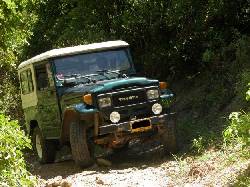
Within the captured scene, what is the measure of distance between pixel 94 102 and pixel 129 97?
23.8 inches

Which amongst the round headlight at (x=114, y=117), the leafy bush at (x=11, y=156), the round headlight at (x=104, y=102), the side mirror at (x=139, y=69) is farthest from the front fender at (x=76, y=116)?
the leafy bush at (x=11, y=156)

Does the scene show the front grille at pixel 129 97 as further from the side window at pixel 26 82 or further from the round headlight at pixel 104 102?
the side window at pixel 26 82

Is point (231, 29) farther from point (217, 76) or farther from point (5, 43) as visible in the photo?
point (5, 43)

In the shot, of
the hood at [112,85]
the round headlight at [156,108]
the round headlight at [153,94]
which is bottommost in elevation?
the round headlight at [156,108]

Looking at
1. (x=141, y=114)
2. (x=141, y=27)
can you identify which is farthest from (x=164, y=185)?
(x=141, y=27)

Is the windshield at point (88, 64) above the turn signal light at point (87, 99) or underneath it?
above

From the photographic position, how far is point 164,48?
13.0 m

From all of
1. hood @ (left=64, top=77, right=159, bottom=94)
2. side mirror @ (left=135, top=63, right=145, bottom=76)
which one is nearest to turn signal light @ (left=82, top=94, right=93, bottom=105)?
hood @ (left=64, top=77, right=159, bottom=94)

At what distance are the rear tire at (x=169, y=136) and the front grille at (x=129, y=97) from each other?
563 millimetres

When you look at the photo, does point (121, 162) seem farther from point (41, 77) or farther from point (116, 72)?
point (41, 77)

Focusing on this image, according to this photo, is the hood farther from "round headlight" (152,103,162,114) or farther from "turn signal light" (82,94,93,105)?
"round headlight" (152,103,162,114)

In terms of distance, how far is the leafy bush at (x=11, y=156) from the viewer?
502cm

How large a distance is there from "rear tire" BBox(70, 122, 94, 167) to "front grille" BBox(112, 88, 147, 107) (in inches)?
27.0

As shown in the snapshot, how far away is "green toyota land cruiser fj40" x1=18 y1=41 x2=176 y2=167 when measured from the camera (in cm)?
859
